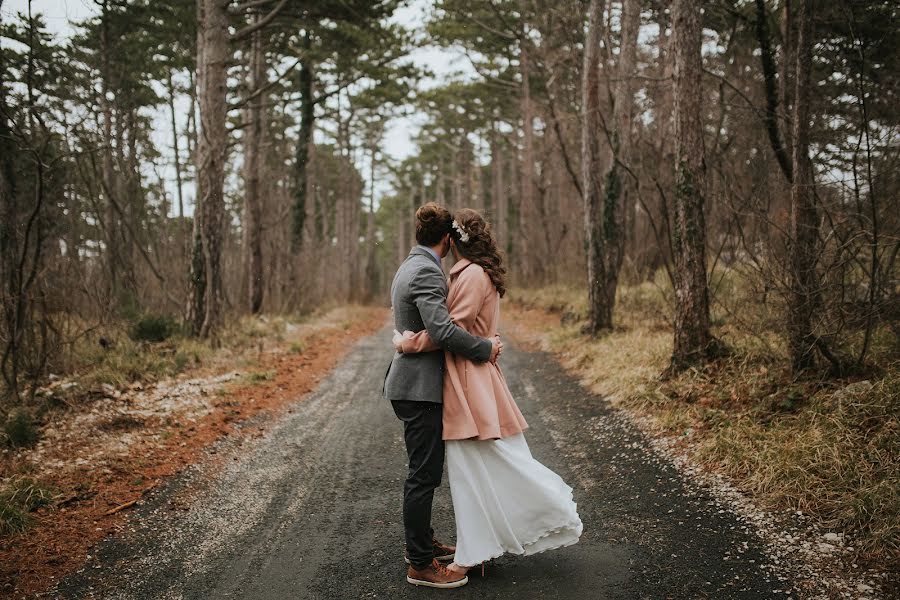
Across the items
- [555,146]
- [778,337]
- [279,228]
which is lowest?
[778,337]

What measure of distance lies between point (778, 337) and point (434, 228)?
4.86 metres

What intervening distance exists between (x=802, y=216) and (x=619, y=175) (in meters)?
6.35

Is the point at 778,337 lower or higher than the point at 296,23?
lower

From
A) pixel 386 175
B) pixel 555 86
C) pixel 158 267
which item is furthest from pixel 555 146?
pixel 386 175

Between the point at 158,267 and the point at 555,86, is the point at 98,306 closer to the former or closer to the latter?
the point at 158,267

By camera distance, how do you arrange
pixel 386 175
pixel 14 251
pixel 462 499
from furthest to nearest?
pixel 386 175 < pixel 14 251 < pixel 462 499

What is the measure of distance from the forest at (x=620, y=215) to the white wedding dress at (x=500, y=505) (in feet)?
5.57

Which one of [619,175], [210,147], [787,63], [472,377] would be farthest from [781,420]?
[210,147]

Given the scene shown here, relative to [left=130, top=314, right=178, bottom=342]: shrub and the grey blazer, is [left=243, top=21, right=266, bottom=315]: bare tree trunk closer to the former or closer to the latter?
[left=130, top=314, right=178, bottom=342]: shrub

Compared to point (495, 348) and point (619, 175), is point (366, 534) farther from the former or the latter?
point (619, 175)

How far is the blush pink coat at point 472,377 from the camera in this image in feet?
10.9

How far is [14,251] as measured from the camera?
725 centimetres

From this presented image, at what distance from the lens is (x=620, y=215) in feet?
37.6

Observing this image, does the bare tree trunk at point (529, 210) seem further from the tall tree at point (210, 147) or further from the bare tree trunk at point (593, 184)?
the tall tree at point (210, 147)
